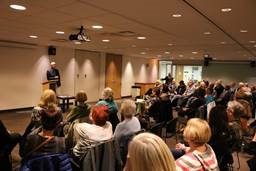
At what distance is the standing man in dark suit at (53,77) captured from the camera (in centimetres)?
946

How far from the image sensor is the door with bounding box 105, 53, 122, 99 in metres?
13.1

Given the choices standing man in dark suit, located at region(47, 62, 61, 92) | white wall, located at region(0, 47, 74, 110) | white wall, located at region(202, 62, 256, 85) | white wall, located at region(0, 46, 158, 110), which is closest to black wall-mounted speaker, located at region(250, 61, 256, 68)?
white wall, located at region(202, 62, 256, 85)

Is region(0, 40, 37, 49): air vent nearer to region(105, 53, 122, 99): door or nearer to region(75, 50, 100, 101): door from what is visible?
region(75, 50, 100, 101): door

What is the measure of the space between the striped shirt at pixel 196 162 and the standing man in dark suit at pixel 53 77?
8.12 meters

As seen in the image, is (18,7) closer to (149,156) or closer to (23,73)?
(149,156)

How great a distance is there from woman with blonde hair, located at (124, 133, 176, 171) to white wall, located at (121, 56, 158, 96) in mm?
13052

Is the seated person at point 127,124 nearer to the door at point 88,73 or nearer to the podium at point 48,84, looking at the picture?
the podium at point 48,84

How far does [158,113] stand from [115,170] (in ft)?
9.30

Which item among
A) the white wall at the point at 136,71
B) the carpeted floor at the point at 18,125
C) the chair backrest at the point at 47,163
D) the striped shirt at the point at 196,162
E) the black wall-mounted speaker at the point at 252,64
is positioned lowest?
the carpeted floor at the point at 18,125

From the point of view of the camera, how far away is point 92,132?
2629 millimetres

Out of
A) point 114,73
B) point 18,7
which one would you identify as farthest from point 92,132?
point 114,73

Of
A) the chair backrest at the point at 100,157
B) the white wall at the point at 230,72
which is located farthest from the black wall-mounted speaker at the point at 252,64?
the chair backrest at the point at 100,157

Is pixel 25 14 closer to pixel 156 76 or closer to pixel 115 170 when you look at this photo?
pixel 115 170

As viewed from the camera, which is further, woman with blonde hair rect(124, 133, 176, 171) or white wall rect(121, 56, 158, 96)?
white wall rect(121, 56, 158, 96)
